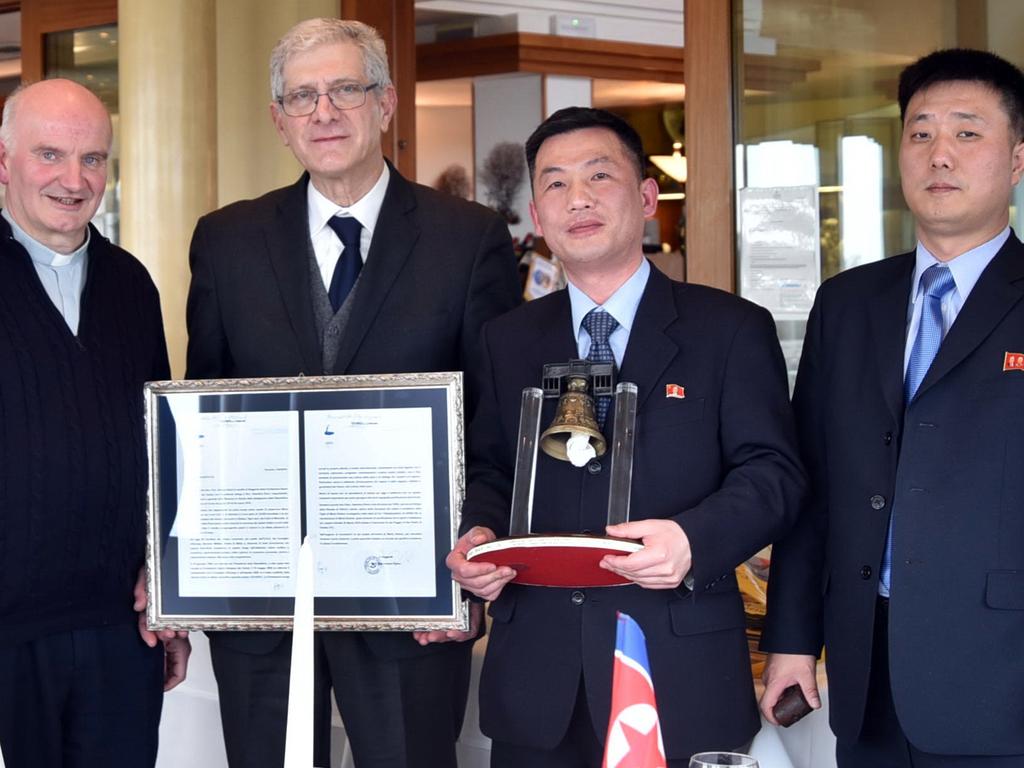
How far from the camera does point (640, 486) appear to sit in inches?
87.6

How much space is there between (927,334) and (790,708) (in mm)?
693

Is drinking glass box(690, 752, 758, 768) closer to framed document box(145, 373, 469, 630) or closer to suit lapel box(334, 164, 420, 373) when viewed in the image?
framed document box(145, 373, 469, 630)

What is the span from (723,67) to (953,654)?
2477 mm

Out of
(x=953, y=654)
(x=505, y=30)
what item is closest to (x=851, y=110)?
(x=953, y=654)

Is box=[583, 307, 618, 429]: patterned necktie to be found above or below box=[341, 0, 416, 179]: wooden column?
below

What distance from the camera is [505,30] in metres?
10.1

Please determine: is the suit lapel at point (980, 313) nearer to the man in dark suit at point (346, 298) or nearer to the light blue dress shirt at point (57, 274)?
the man in dark suit at point (346, 298)

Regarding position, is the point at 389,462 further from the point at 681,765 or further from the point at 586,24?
the point at 586,24

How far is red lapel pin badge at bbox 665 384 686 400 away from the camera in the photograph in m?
2.22

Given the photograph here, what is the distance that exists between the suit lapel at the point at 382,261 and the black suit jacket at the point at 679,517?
1.38 feet

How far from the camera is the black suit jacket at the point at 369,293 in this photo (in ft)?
8.45

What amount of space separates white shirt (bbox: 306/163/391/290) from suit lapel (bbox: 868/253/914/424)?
1.00m

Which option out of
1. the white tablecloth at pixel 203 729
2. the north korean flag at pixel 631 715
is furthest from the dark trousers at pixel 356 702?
the north korean flag at pixel 631 715

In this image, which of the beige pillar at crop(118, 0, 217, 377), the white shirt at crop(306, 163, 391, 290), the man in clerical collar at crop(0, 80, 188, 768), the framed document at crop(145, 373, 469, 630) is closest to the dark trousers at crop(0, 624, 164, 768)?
the man in clerical collar at crop(0, 80, 188, 768)
